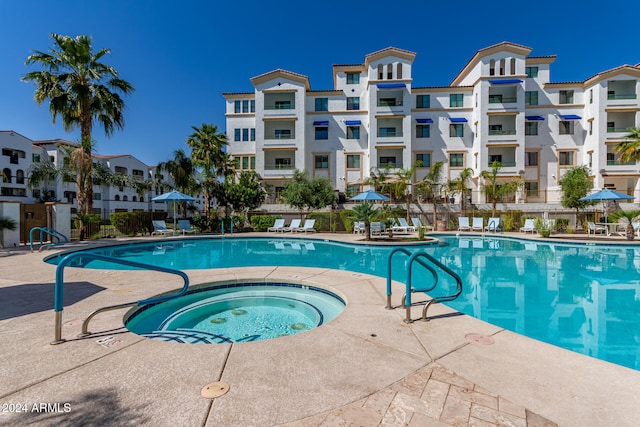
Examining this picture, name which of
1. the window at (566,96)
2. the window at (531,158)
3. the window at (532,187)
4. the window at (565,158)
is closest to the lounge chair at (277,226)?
the window at (532,187)

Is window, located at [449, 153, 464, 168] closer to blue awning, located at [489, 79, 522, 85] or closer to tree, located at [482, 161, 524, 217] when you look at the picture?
tree, located at [482, 161, 524, 217]

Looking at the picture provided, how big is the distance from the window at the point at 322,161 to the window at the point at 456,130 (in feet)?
46.1

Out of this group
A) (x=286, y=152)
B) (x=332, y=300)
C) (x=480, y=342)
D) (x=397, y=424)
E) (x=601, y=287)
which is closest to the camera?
(x=397, y=424)

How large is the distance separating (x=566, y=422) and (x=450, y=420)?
0.87m

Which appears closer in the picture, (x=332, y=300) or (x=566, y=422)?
(x=566, y=422)

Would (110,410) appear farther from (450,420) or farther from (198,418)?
(450,420)

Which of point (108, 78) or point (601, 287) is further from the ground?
point (108, 78)

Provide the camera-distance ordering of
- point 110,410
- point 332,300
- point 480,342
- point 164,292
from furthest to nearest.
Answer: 1. point 332,300
2. point 164,292
3. point 480,342
4. point 110,410

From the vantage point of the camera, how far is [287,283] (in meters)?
6.59

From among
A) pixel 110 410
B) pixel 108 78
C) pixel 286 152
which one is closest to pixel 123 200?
pixel 286 152

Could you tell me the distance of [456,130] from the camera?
104 ft

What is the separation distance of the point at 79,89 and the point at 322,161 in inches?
846

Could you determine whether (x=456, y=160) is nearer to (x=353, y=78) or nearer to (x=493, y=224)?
(x=493, y=224)

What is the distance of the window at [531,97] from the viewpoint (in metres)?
31.0
